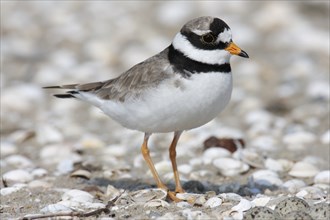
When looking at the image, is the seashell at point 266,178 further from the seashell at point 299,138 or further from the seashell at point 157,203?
the seashell at point 157,203

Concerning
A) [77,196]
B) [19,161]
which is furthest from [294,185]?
[19,161]

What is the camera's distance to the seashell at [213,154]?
583cm

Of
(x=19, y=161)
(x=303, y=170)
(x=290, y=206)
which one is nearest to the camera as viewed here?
(x=290, y=206)

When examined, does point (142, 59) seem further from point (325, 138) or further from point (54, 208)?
point (54, 208)

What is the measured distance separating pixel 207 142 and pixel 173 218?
7.60ft

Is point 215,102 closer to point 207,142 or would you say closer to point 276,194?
point 276,194

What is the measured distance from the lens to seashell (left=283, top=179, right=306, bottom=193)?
506 centimetres

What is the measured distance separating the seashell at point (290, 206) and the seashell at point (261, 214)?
0.10 meters

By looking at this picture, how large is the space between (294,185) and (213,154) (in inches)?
36.7

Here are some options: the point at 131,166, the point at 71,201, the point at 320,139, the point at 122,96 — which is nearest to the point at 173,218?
the point at 71,201

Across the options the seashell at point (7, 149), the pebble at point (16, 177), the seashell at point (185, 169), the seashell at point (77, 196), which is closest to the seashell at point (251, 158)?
the seashell at point (185, 169)

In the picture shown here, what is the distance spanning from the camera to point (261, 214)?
3709 millimetres

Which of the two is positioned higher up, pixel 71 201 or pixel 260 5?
pixel 260 5

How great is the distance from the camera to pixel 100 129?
7.04 metres
